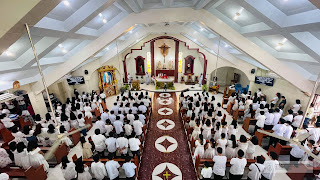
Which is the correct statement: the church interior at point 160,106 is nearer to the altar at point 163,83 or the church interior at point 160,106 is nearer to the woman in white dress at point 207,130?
the woman in white dress at point 207,130

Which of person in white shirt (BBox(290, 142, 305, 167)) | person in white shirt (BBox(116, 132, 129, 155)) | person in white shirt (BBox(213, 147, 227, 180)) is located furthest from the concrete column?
person in white shirt (BBox(290, 142, 305, 167))

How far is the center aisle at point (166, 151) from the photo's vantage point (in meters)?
5.32

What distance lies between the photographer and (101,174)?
440 centimetres

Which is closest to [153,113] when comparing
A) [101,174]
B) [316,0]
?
[101,174]

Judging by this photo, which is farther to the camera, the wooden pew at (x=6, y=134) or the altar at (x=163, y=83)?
the altar at (x=163, y=83)

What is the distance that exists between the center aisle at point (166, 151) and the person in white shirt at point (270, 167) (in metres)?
2.17

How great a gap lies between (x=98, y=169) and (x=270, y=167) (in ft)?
16.4

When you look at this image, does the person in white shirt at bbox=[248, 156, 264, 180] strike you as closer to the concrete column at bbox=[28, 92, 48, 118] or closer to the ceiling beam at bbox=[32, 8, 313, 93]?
the ceiling beam at bbox=[32, 8, 313, 93]

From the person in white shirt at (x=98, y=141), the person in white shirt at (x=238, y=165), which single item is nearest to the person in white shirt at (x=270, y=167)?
the person in white shirt at (x=238, y=165)

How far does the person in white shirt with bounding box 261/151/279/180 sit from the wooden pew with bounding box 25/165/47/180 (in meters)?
7.05

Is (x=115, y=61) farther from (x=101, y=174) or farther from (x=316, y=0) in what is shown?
(x=316, y=0)

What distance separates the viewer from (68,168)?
172 inches

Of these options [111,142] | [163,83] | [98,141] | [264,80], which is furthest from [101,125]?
[264,80]

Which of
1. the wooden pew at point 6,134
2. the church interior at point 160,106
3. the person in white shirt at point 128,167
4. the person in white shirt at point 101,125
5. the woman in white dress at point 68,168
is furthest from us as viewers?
the wooden pew at point 6,134
